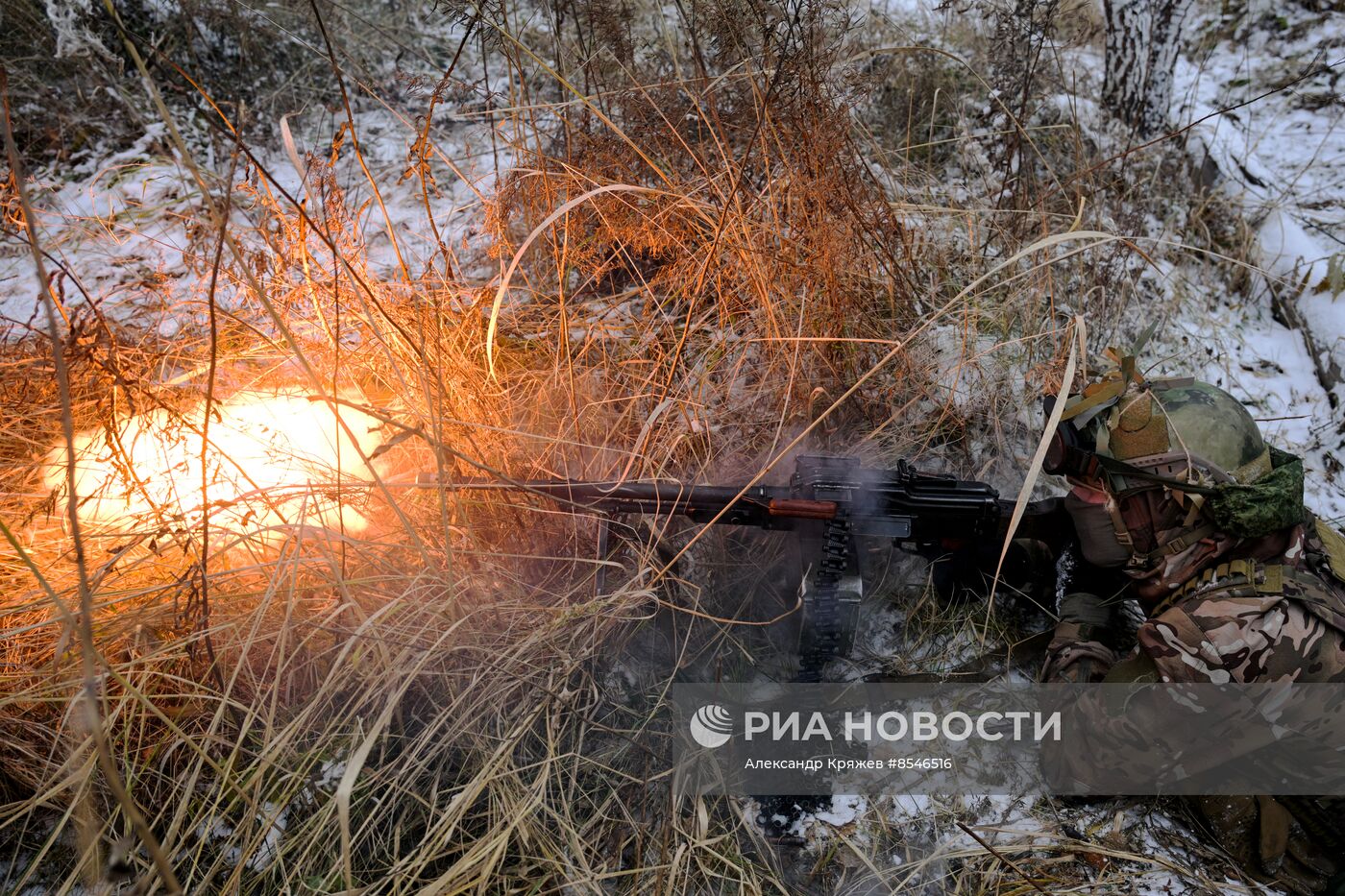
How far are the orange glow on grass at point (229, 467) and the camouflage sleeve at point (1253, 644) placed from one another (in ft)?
7.15

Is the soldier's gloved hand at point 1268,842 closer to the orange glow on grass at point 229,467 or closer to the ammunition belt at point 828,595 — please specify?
the ammunition belt at point 828,595

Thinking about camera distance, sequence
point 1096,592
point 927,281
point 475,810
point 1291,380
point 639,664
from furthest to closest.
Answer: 1. point 1291,380
2. point 927,281
3. point 1096,592
4. point 639,664
5. point 475,810

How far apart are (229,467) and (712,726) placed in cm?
157

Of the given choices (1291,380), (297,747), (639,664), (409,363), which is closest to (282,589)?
(297,747)

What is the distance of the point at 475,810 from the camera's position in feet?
6.46

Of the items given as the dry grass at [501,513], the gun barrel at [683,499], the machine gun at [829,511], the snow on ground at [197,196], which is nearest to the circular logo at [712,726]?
the dry grass at [501,513]

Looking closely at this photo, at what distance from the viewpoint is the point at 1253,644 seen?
79.5 inches

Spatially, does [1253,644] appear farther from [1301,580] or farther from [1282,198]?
[1282,198]

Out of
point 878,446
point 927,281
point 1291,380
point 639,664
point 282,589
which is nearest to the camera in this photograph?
point 282,589

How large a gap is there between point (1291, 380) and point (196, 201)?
191 inches

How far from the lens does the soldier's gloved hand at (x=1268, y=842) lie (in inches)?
79.5

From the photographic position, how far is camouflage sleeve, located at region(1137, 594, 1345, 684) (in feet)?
6.62

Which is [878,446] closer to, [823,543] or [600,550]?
[823,543]

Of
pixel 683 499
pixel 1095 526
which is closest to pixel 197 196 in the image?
pixel 683 499
